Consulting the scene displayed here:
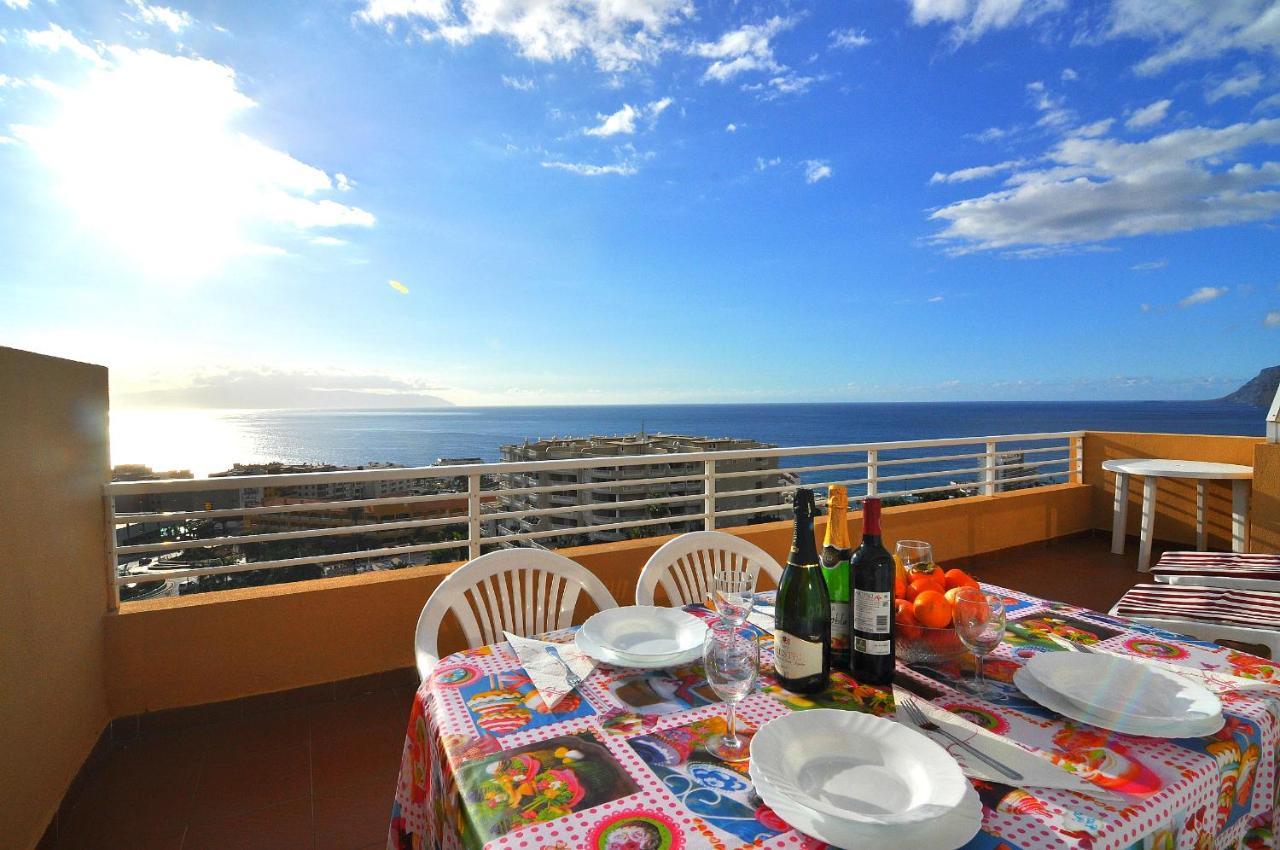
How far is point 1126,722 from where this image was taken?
2.78 feet

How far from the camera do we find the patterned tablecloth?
2.15ft

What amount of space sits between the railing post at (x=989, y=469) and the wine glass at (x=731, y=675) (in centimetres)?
442

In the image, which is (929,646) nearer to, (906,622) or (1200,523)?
(906,622)

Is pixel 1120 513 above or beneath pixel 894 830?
beneath

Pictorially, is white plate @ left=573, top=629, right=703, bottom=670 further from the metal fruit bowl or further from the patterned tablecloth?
the metal fruit bowl

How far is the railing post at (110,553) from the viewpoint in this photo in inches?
87.0

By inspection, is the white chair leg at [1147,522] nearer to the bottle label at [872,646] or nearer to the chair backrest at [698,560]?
the chair backrest at [698,560]

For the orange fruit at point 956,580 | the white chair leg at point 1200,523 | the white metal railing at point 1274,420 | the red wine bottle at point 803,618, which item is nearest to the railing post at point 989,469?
the white chair leg at point 1200,523

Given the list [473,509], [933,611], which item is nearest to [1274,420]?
[933,611]

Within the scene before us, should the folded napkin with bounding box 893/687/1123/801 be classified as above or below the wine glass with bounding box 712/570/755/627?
below

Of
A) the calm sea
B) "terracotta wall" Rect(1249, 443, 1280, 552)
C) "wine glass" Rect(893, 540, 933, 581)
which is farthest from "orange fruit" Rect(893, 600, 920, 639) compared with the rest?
the calm sea

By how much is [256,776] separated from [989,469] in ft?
16.1

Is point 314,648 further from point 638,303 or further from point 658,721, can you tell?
point 638,303

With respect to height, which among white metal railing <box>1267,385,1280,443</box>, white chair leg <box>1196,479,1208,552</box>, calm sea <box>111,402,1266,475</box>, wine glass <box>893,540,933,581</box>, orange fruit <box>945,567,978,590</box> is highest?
white metal railing <box>1267,385,1280,443</box>
